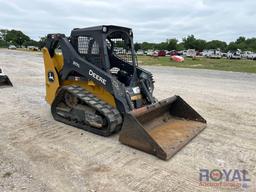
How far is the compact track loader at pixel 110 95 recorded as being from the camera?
179 inches

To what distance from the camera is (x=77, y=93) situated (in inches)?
205

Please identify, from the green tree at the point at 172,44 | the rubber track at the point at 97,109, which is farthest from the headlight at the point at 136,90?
the green tree at the point at 172,44

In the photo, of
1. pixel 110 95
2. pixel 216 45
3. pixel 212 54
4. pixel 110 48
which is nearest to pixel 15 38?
pixel 216 45

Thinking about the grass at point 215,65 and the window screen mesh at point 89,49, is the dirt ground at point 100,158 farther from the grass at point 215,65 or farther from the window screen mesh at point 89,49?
the grass at point 215,65

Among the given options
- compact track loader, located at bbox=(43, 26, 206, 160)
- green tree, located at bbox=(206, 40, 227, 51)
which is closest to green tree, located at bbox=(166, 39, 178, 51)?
green tree, located at bbox=(206, 40, 227, 51)

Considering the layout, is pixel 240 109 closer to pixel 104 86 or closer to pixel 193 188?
pixel 104 86

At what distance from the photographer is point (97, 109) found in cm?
479

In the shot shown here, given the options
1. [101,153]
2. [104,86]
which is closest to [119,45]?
[104,86]

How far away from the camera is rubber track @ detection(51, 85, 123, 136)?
4.71m

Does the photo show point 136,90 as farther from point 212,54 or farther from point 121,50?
point 212,54
